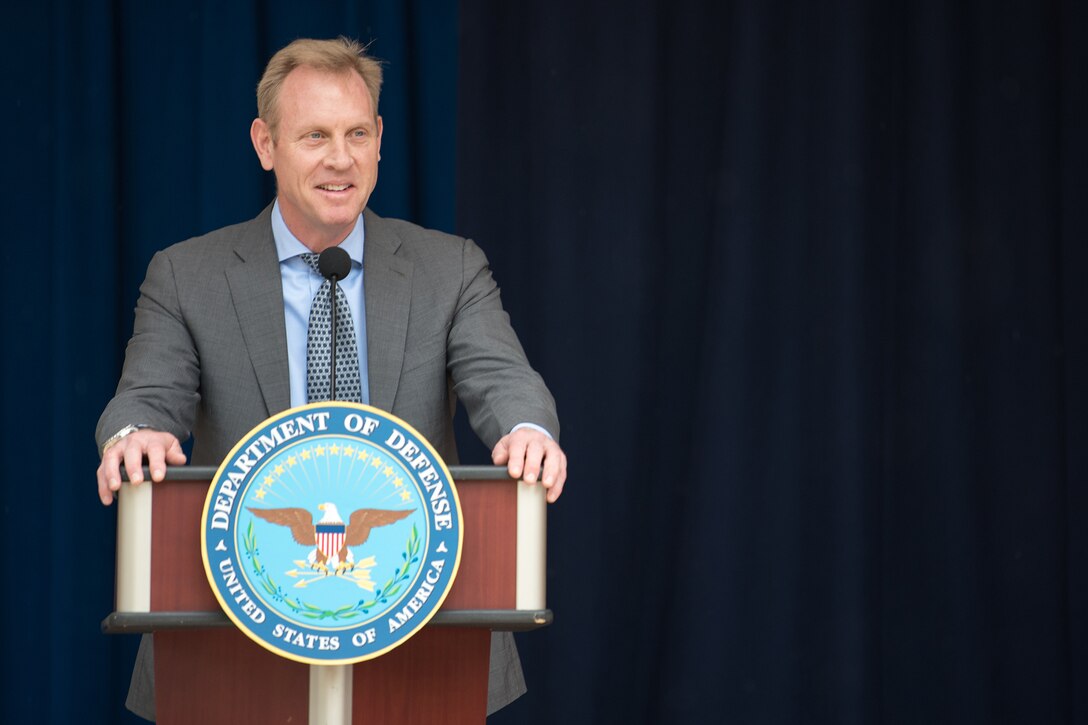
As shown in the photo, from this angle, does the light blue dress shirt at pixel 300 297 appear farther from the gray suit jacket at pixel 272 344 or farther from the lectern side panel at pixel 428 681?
the lectern side panel at pixel 428 681

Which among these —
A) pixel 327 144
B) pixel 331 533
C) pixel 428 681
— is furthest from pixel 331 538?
pixel 327 144

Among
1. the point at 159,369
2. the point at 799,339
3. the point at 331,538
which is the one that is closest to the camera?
the point at 331,538

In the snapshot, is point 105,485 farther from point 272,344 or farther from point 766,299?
point 766,299

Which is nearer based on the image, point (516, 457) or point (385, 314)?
point (516, 457)

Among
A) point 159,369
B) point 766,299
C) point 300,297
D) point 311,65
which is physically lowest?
point 159,369

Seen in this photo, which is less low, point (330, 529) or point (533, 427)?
point (533, 427)

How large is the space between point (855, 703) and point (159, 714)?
2.26m

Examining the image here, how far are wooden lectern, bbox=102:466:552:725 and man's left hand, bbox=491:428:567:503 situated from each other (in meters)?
0.02

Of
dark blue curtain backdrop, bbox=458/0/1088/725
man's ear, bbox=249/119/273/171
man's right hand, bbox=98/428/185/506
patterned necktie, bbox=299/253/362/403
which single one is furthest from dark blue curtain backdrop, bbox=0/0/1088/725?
man's right hand, bbox=98/428/185/506

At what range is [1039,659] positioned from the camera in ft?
11.3

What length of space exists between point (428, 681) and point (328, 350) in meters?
0.53

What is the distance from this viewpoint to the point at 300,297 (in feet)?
6.44

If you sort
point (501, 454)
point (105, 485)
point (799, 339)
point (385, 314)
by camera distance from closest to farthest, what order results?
point (105, 485), point (501, 454), point (385, 314), point (799, 339)

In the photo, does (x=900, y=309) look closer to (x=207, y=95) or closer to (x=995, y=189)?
(x=995, y=189)
